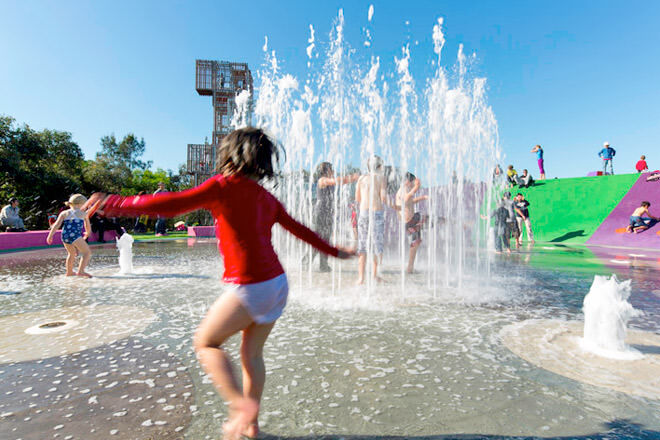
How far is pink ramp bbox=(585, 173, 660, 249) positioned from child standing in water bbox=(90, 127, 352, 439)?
52.8 feet

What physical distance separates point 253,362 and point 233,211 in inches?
29.0

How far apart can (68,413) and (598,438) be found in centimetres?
277

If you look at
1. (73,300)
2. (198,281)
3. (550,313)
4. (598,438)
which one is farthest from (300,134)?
(598,438)

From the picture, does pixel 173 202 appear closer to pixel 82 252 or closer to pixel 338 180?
Result: pixel 338 180

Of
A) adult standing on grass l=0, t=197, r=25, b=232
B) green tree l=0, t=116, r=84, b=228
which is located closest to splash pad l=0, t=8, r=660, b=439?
adult standing on grass l=0, t=197, r=25, b=232

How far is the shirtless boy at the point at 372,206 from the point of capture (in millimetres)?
4996

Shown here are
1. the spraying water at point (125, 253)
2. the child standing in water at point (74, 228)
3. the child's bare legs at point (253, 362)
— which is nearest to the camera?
the child's bare legs at point (253, 362)

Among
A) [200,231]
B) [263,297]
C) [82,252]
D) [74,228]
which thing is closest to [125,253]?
[82,252]

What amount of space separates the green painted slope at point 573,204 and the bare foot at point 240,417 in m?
17.4

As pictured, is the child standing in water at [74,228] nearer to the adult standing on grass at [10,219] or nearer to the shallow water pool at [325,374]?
the shallow water pool at [325,374]

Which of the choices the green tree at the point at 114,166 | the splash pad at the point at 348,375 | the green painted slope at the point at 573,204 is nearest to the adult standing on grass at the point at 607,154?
the green painted slope at the point at 573,204

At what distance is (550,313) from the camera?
3957mm

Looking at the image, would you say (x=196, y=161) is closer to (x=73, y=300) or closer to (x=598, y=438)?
(x=73, y=300)

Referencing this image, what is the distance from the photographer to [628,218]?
45.9 ft
